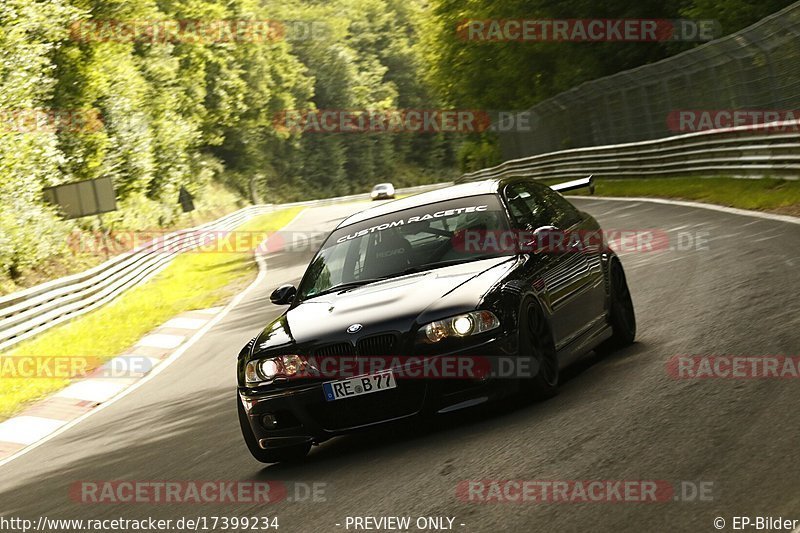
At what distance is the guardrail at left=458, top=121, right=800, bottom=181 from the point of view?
19.2 meters

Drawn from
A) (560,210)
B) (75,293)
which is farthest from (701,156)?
Answer: (560,210)

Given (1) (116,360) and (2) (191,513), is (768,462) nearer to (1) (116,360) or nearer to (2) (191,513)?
(2) (191,513)

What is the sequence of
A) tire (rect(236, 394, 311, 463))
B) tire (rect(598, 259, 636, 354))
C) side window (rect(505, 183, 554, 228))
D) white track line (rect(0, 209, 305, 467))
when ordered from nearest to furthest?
1. tire (rect(236, 394, 311, 463))
2. side window (rect(505, 183, 554, 228))
3. tire (rect(598, 259, 636, 354))
4. white track line (rect(0, 209, 305, 467))

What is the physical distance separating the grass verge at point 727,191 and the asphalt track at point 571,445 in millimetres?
5557

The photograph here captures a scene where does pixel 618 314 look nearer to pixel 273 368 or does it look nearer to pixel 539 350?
pixel 539 350

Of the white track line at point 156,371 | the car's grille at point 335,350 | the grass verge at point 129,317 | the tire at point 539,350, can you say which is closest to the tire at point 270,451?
the car's grille at point 335,350

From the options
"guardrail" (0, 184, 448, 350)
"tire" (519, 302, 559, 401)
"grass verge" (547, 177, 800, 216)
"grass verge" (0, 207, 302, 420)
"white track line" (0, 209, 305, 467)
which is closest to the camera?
"tire" (519, 302, 559, 401)

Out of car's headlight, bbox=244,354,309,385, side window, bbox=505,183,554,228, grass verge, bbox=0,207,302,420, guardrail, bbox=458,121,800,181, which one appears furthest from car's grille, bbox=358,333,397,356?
guardrail, bbox=458,121,800,181

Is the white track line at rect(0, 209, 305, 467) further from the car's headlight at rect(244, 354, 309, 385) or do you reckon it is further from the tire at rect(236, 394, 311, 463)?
the car's headlight at rect(244, 354, 309, 385)

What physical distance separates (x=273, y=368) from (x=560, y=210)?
118 inches

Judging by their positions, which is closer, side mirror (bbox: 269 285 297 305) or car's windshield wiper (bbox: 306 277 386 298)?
car's windshield wiper (bbox: 306 277 386 298)

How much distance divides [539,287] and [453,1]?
4937 centimetres

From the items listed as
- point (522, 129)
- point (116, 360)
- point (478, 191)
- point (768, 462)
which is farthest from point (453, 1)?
point (768, 462)

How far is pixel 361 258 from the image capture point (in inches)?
309
